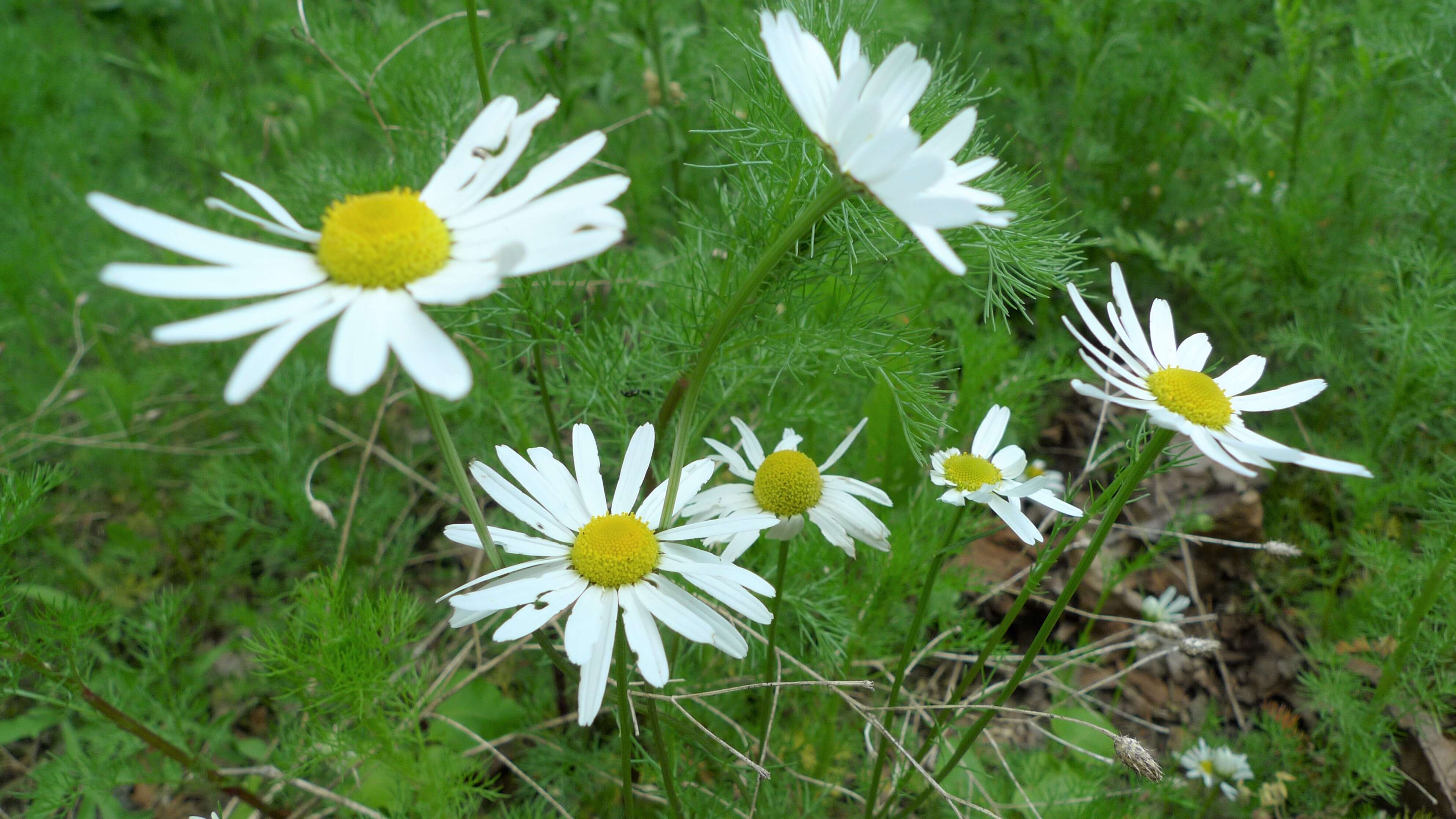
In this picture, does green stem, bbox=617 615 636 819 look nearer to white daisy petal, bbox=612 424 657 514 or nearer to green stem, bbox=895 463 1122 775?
white daisy petal, bbox=612 424 657 514

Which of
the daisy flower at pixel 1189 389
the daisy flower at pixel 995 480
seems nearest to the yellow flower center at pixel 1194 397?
the daisy flower at pixel 1189 389

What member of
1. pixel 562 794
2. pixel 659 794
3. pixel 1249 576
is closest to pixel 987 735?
pixel 659 794

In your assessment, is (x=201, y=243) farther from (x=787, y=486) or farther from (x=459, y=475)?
(x=787, y=486)

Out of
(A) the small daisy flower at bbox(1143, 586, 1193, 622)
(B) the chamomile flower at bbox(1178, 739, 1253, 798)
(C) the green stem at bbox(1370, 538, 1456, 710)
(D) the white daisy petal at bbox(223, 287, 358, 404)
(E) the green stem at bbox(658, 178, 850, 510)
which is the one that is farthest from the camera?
(A) the small daisy flower at bbox(1143, 586, 1193, 622)

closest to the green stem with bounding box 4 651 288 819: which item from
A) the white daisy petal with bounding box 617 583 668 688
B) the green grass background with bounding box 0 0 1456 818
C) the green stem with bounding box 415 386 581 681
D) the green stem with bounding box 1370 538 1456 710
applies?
the green grass background with bounding box 0 0 1456 818

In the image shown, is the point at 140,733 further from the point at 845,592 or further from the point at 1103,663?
the point at 1103,663

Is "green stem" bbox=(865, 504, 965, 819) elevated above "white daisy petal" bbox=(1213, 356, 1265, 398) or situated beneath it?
situated beneath

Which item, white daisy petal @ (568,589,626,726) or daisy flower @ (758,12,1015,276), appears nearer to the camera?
daisy flower @ (758,12,1015,276)
